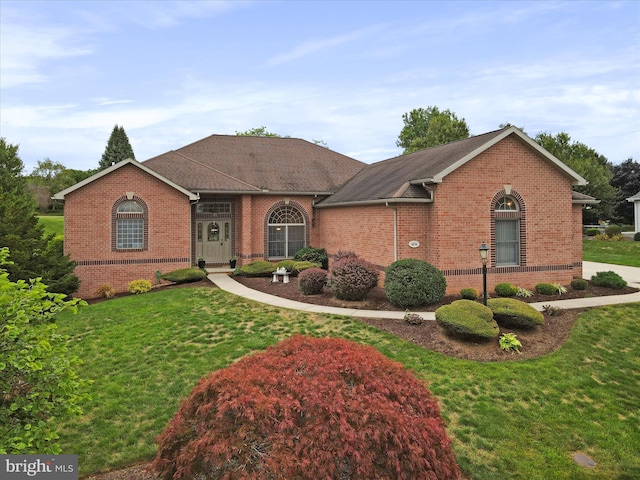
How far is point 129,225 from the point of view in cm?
1680

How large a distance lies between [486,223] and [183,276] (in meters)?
12.0

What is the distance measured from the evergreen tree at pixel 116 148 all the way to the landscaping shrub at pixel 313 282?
29839 millimetres

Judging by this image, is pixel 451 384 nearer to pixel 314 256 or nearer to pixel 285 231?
pixel 314 256

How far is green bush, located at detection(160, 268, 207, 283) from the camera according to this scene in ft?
54.1

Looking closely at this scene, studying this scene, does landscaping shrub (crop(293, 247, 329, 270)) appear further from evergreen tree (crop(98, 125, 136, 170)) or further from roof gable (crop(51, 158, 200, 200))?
evergreen tree (crop(98, 125, 136, 170))

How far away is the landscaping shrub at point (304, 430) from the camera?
3311 mm

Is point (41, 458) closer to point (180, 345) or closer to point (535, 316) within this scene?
point (180, 345)

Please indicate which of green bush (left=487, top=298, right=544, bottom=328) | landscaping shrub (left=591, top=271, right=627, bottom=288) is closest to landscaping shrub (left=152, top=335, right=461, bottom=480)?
green bush (left=487, top=298, right=544, bottom=328)

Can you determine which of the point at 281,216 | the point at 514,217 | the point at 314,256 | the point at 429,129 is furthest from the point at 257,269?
the point at 429,129

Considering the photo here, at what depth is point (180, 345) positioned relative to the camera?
924cm

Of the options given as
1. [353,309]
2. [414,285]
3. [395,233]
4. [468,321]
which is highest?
[395,233]

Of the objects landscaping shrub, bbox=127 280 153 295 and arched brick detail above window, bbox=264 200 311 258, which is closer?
landscaping shrub, bbox=127 280 153 295

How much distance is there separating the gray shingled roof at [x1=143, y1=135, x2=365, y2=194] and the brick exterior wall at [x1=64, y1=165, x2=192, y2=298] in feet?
6.20

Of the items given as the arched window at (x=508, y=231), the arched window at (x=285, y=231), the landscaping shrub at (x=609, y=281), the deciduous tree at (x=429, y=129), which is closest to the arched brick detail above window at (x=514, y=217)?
the arched window at (x=508, y=231)
